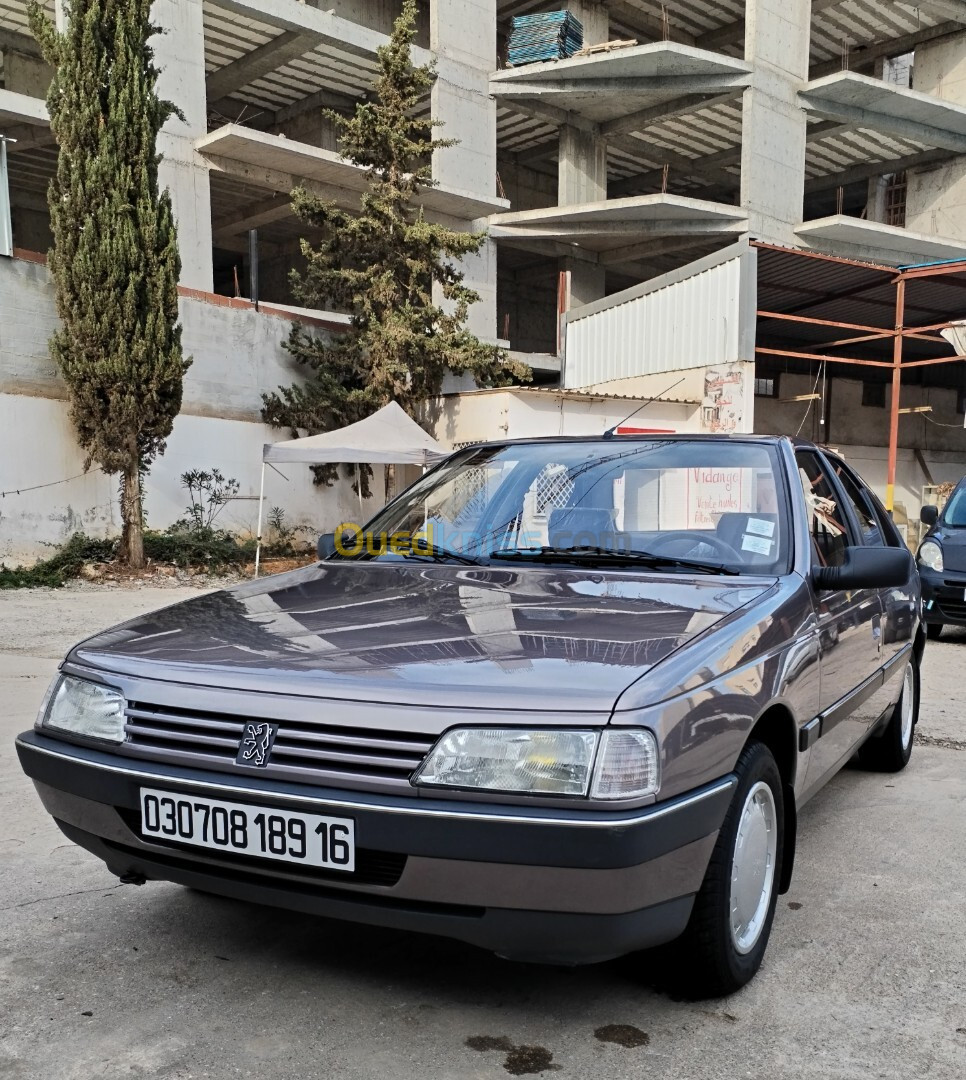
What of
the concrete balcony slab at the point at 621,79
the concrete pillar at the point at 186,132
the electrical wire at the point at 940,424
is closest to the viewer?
the concrete pillar at the point at 186,132

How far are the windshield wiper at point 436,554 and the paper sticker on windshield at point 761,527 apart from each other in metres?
0.90

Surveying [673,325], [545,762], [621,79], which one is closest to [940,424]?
[621,79]

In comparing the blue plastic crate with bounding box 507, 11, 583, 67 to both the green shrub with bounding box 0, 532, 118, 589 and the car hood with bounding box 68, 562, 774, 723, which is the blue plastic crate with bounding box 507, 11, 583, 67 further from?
the car hood with bounding box 68, 562, 774, 723


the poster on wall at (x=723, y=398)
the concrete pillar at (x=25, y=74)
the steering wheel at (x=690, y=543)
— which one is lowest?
the steering wheel at (x=690, y=543)

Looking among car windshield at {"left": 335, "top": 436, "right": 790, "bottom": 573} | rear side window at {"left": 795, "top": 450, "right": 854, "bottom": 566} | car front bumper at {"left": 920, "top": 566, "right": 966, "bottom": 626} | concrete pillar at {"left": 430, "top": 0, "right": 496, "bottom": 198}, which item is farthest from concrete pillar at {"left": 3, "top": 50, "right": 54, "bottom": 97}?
rear side window at {"left": 795, "top": 450, "right": 854, "bottom": 566}

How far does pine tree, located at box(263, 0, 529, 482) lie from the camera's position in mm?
15844

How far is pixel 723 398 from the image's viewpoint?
48.7 feet

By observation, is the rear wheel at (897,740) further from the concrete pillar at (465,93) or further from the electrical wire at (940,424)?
the electrical wire at (940,424)

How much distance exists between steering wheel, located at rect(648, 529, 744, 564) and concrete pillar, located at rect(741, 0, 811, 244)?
2198 centimetres

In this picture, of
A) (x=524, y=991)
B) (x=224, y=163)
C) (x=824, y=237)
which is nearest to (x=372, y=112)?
(x=224, y=163)

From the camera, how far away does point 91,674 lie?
2469 millimetres

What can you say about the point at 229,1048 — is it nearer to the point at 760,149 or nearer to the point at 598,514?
the point at 598,514

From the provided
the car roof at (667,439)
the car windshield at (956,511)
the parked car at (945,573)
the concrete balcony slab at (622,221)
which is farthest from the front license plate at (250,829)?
the concrete balcony slab at (622,221)

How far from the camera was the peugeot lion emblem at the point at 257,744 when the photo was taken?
2135mm
